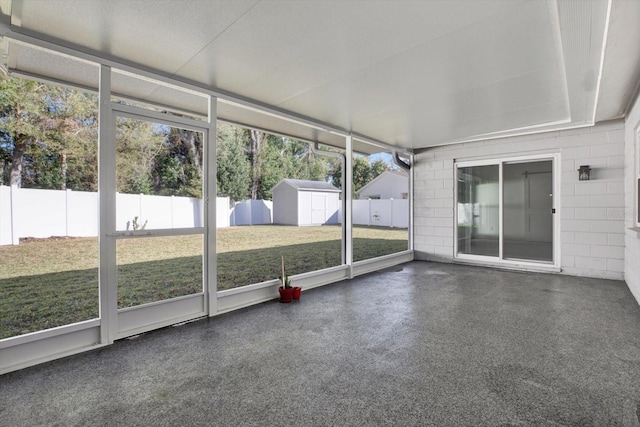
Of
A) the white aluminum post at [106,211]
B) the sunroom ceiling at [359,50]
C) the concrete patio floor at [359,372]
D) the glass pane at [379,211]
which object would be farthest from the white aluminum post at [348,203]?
the white aluminum post at [106,211]

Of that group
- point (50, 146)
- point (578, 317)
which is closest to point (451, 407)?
point (578, 317)

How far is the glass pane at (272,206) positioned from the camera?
8.09 meters

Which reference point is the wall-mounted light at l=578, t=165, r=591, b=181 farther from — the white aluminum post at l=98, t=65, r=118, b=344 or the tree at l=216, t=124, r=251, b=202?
the tree at l=216, t=124, r=251, b=202

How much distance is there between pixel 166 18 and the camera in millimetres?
2104

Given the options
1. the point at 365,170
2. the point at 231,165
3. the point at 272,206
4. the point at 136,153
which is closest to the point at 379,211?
the point at 272,206

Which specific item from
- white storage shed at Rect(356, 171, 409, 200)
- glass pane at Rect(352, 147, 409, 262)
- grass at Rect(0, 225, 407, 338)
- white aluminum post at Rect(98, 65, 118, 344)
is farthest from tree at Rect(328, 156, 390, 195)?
white aluminum post at Rect(98, 65, 118, 344)

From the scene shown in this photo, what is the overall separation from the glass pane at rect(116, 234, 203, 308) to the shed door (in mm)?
8357

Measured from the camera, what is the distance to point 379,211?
604 inches

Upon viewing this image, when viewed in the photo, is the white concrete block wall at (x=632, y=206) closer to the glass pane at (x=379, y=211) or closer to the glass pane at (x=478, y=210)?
the glass pane at (x=478, y=210)

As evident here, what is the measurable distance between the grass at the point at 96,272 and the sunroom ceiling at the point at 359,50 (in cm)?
178

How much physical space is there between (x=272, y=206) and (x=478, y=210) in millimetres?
9344

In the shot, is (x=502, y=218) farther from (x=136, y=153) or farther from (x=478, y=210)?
(x=136, y=153)

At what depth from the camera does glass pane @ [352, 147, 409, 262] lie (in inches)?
375

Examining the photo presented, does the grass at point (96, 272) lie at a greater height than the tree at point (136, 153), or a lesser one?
lesser
